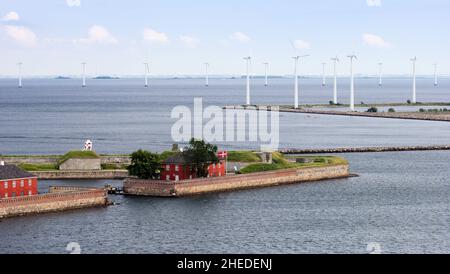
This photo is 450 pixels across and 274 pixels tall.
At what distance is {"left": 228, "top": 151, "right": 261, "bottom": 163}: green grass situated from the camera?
300 feet

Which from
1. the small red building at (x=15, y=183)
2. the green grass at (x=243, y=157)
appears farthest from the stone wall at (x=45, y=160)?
the small red building at (x=15, y=183)

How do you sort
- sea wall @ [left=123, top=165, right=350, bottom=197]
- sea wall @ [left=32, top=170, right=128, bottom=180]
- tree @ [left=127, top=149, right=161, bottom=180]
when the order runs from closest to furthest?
1. sea wall @ [left=123, top=165, right=350, bottom=197]
2. tree @ [left=127, top=149, right=161, bottom=180]
3. sea wall @ [left=32, top=170, right=128, bottom=180]

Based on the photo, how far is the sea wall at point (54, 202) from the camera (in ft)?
215

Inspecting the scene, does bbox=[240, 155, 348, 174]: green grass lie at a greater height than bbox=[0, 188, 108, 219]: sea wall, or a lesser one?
greater

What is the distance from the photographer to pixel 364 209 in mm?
72312

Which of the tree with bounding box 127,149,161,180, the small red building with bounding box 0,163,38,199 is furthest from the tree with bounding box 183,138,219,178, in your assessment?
the small red building with bounding box 0,163,38,199

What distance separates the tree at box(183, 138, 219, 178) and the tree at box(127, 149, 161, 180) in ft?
9.03

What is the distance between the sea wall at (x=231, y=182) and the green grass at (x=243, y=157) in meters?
4.56

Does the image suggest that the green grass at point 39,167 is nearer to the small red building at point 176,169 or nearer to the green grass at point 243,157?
the small red building at point 176,169

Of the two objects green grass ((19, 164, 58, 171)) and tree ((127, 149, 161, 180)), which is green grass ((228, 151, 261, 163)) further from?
green grass ((19, 164, 58, 171))

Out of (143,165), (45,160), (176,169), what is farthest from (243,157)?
(45,160)

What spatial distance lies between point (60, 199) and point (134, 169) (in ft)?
36.4
